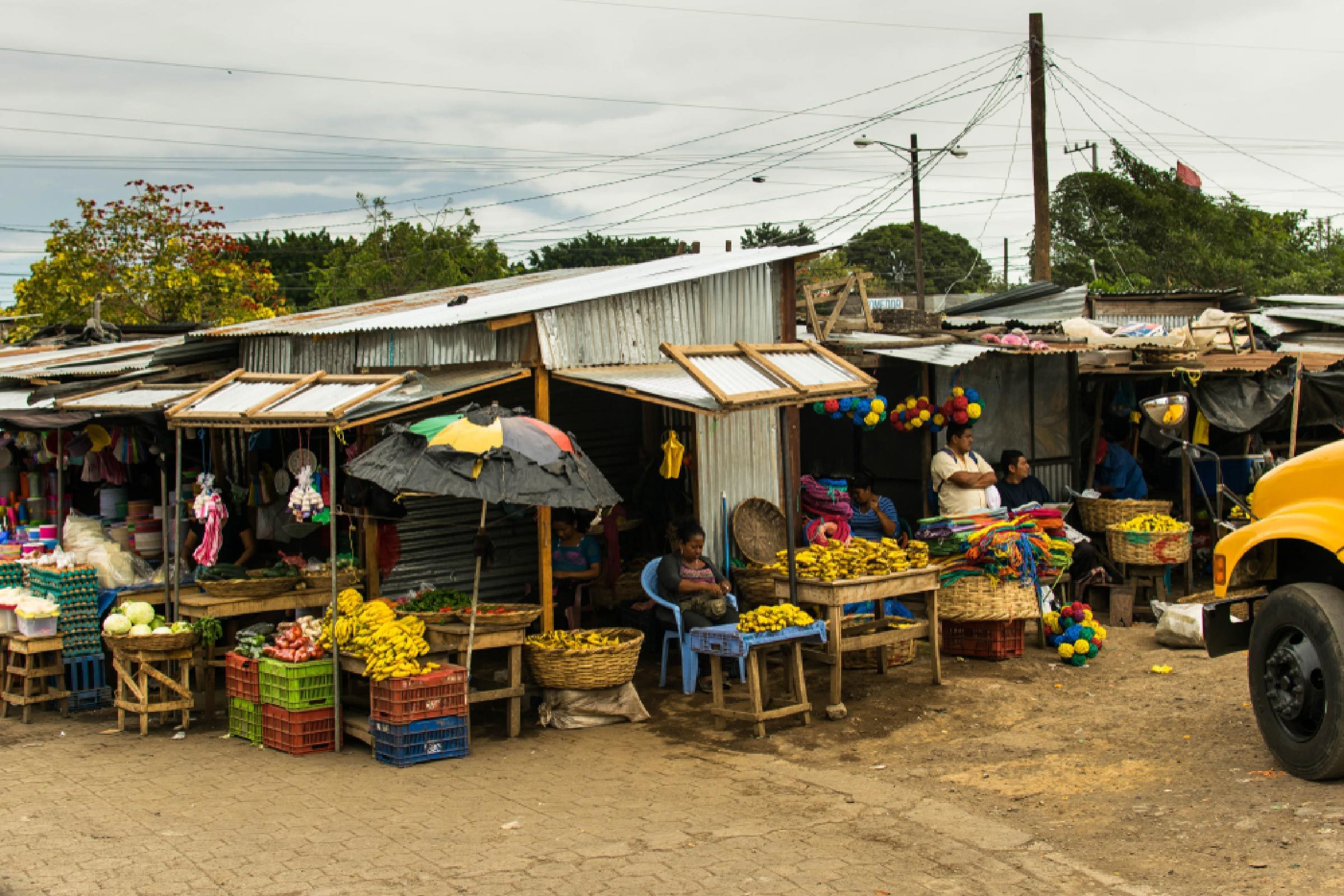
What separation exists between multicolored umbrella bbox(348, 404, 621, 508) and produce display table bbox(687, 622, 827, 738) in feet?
4.20

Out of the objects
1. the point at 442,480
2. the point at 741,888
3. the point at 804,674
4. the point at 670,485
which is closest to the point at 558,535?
the point at 670,485

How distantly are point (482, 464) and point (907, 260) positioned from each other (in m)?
60.6

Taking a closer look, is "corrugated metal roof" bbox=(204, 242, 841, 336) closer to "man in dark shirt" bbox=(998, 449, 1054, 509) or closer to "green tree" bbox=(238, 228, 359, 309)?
"man in dark shirt" bbox=(998, 449, 1054, 509)

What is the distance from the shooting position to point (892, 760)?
25.7ft

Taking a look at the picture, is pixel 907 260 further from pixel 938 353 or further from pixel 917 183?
pixel 938 353

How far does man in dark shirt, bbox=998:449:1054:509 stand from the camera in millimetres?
12375

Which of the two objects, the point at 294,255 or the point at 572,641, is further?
the point at 294,255

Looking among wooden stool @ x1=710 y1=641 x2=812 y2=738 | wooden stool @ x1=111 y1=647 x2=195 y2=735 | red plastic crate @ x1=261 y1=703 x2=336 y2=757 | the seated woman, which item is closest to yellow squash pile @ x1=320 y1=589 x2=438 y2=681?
red plastic crate @ x1=261 y1=703 x2=336 y2=757

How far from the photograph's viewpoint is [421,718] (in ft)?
25.9

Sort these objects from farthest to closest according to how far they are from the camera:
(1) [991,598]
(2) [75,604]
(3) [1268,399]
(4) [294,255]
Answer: (4) [294,255] < (3) [1268,399] < (1) [991,598] < (2) [75,604]

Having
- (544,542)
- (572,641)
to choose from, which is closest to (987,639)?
(572,641)

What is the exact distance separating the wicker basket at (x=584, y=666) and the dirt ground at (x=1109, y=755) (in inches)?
20.8

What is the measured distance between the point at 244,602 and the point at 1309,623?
747 centimetres

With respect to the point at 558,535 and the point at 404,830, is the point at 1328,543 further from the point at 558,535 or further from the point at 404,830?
the point at 558,535
